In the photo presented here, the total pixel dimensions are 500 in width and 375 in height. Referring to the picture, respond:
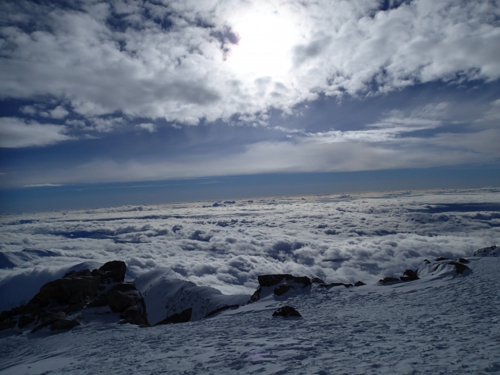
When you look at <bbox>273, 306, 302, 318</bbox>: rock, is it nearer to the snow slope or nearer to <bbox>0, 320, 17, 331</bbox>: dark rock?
the snow slope

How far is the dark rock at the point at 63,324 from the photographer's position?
2055 centimetres

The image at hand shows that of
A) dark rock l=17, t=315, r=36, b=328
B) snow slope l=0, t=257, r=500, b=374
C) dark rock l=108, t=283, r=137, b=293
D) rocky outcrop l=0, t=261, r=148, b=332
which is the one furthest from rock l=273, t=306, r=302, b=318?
dark rock l=108, t=283, r=137, b=293

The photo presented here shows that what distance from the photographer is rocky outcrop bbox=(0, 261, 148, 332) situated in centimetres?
2256

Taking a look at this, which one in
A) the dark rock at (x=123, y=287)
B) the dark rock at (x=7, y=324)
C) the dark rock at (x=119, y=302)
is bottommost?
the dark rock at (x=123, y=287)

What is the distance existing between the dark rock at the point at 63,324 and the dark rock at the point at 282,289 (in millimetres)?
16926

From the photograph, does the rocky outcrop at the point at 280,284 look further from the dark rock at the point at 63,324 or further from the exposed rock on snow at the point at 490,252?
the exposed rock on snow at the point at 490,252

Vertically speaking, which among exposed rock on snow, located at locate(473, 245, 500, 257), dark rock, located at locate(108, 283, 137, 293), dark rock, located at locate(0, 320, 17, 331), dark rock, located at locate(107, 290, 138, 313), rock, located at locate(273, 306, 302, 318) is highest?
rock, located at locate(273, 306, 302, 318)

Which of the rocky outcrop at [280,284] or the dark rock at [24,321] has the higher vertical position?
the rocky outcrop at [280,284]

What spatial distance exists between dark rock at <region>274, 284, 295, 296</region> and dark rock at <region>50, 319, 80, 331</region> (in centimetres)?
1693

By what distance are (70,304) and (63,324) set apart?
7.11m

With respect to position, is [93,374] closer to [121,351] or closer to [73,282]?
[121,351]

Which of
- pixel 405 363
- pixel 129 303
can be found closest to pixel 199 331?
pixel 405 363

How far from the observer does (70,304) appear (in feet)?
87.9

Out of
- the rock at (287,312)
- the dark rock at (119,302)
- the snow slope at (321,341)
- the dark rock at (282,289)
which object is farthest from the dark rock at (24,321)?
the rock at (287,312)
